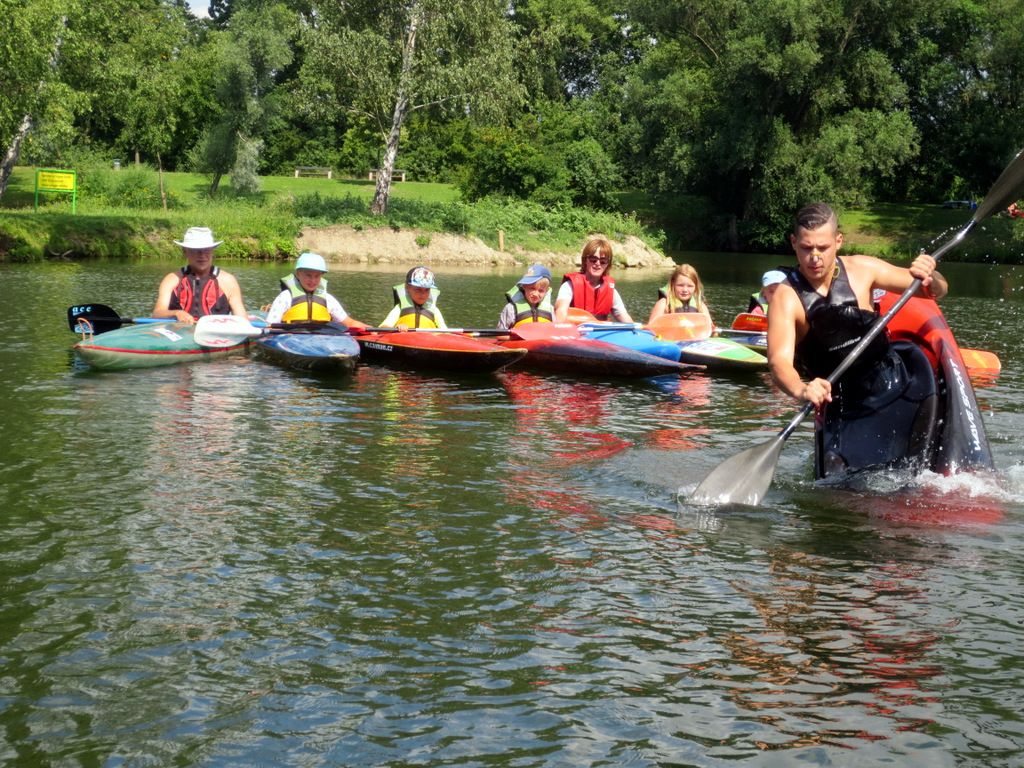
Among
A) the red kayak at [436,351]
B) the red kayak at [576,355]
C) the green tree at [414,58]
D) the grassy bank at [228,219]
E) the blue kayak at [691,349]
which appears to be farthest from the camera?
the green tree at [414,58]

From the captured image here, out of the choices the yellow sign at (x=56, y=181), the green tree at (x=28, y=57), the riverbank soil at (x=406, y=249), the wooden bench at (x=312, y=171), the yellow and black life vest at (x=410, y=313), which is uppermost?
the wooden bench at (x=312, y=171)

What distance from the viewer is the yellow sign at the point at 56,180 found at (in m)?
30.7

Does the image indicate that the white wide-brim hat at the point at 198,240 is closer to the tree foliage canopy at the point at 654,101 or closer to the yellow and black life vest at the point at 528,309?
the yellow and black life vest at the point at 528,309

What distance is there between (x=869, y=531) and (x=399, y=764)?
327 cm

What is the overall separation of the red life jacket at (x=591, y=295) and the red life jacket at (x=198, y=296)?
3.60 meters

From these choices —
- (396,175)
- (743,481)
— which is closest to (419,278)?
(743,481)

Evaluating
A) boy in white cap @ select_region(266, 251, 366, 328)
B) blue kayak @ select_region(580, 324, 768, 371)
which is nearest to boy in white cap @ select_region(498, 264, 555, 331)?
blue kayak @ select_region(580, 324, 768, 371)

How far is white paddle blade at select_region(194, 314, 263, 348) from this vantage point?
11430mm

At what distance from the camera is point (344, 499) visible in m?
6.70

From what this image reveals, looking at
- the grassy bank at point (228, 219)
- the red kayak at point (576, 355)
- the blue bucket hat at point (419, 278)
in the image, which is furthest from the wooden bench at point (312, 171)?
the red kayak at point (576, 355)

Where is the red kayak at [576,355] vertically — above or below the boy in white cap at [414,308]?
below

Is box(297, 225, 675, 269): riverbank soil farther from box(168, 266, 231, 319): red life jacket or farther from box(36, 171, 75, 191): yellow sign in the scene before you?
box(168, 266, 231, 319): red life jacket

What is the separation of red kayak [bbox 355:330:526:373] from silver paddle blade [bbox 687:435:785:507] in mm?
4538

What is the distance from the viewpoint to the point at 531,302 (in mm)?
12391
